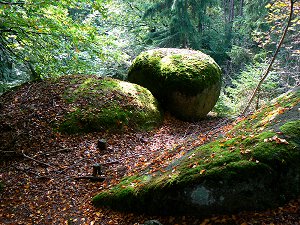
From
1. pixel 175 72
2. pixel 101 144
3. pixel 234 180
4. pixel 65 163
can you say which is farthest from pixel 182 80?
pixel 234 180

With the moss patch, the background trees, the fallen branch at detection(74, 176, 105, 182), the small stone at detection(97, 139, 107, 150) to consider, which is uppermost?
the background trees

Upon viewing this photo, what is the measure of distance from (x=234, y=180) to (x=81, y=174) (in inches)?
152

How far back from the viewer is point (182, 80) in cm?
957

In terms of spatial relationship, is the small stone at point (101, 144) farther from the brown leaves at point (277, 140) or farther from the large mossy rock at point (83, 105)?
the brown leaves at point (277, 140)

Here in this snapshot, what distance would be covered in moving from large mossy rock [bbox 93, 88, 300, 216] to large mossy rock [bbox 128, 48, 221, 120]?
5.77 meters

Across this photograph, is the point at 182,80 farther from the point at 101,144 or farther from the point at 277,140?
the point at 277,140

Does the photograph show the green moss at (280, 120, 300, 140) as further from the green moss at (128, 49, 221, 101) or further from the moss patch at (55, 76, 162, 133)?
the green moss at (128, 49, 221, 101)

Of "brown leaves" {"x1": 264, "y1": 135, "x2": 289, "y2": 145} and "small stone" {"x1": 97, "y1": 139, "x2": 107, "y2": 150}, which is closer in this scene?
"brown leaves" {"x1": 264, "y1": 135, "x2": 289, "y2": 145}

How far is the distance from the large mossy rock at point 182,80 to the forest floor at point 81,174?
190 cm

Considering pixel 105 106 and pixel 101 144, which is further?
pixel 105 106

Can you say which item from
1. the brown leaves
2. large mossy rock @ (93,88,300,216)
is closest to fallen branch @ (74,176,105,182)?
large mossy rock @ (93,88,300,216)

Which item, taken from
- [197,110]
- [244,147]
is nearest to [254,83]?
[197,110]

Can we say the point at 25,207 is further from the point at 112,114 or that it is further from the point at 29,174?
the point at 112,114

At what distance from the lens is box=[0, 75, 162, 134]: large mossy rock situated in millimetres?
7498
